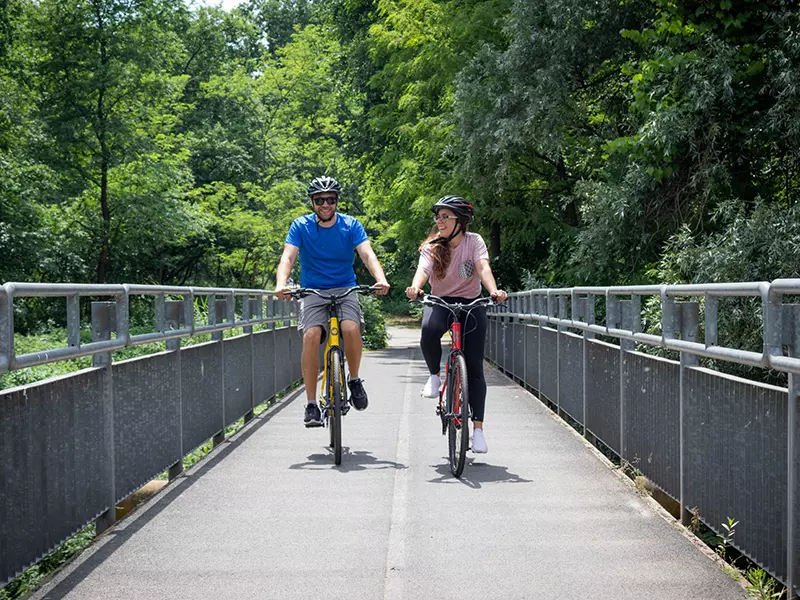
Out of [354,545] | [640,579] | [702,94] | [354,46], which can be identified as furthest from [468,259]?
[354,46]

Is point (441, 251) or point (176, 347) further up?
point (441, 251)

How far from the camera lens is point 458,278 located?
26.7 feet

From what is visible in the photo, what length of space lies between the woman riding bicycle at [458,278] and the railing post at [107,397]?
104 inches

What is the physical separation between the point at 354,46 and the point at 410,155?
16.0 ft

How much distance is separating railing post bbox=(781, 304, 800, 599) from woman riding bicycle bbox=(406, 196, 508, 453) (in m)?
3.74

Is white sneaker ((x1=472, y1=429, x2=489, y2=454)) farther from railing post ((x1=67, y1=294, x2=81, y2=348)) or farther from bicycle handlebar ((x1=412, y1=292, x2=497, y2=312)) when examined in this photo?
railing post ((x1=67, y1=294, x2=81, y2=348))

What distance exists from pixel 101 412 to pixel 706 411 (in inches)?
120

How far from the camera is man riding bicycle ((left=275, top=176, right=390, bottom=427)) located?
27.8 feet

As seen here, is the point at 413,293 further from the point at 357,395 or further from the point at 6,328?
the point at 6,328

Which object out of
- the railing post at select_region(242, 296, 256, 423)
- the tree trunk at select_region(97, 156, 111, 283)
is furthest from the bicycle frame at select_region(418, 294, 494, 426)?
the tree trunk at select_region(97, 156, 111, 283)

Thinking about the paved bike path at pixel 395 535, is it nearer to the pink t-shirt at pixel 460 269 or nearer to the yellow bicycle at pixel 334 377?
the yellow bicycle at pixel 334 377

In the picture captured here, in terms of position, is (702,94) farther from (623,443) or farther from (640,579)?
(640,579)

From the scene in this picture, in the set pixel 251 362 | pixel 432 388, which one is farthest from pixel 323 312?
pixel 251 362

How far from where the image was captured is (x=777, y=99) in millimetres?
14125
